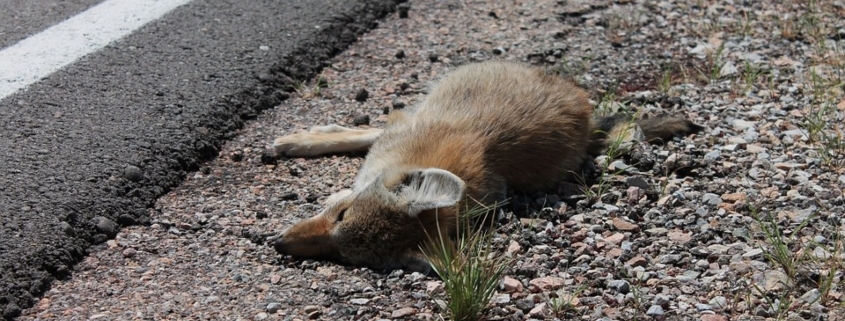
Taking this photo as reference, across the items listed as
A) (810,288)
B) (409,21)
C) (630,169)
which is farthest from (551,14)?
(810,288)

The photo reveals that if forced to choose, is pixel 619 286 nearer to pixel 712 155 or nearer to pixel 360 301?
pixel 360 301

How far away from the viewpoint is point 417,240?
4438 mm

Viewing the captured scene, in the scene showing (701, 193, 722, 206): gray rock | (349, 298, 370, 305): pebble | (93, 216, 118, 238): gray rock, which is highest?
(93, 216, 118, 238): gray rock

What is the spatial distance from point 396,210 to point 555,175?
1.06 metres

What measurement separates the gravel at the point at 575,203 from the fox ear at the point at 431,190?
0.30 metres

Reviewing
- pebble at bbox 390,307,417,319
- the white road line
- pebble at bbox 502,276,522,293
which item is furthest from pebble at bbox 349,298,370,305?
the white road line

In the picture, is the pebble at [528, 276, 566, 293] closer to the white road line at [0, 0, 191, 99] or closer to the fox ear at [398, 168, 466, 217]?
the fox ear at [398, 168, 466, 217]

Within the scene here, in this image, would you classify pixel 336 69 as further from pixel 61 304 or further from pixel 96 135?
pixel 61 304

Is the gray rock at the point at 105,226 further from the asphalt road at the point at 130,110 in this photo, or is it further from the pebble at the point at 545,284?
the pebble at the point at 545,284

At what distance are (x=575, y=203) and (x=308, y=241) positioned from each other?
1339 mm

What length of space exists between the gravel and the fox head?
8 cm

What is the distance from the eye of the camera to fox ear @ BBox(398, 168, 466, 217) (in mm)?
4406

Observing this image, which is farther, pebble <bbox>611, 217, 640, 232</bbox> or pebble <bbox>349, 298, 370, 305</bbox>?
pebble <bbox>611, 217, 640, 232</bbox>

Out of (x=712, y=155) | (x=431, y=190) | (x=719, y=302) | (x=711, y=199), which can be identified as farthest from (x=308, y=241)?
(x=712, y=155)
